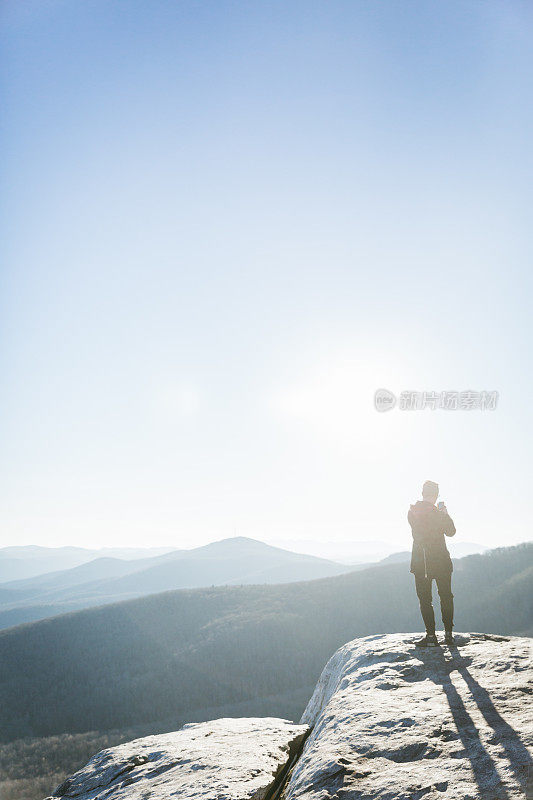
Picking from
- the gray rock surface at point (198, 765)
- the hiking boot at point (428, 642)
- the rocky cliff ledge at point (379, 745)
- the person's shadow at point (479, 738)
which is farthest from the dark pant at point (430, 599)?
the gray rock surface at point (198, 765)

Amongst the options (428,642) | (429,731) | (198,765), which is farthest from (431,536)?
(198,765)

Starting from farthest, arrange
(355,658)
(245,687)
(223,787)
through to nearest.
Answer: (245,687)
(355,658)
(223,787)

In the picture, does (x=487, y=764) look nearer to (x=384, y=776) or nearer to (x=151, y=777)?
(x=384, y=776)

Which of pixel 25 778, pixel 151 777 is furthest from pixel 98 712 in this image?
pixel 151 777

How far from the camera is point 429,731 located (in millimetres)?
6340

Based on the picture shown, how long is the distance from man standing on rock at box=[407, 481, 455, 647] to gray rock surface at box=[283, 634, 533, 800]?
2.67ft

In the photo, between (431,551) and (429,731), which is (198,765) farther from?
(431,551)

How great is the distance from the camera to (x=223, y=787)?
288 inches

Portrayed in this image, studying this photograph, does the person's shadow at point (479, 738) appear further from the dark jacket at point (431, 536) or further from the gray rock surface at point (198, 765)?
the gray rock surface at point (198, 765)

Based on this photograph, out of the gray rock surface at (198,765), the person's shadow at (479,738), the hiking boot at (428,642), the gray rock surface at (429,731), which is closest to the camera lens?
the person's shadow at (479,738)

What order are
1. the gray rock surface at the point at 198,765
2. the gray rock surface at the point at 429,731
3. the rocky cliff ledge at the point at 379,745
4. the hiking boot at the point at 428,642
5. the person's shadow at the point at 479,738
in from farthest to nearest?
the hiking boot at the point at 428,642 < the gray rock surface at the point at 198,765 < the rocky cliff ledge at the point at 379,745 < the gray rock surface at the point at 429,731 < the person's shadow at the point at 479,738

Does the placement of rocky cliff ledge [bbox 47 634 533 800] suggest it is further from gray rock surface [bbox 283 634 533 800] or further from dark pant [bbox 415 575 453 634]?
dark pant [bbox 415 575 453 634]

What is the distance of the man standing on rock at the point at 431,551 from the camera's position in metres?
10.6

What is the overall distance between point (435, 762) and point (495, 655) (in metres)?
4.41
